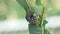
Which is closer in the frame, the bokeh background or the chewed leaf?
the chewed leaf

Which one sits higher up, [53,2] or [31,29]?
[53,2]

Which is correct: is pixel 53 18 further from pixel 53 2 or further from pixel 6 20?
pixel 6 20

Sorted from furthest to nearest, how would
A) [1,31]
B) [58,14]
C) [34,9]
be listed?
[58,14] → [1,31] → [34,9]

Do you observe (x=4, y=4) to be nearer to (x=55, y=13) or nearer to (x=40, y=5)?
(x=55, y=13)

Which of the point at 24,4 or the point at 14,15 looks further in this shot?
the point at 14,15

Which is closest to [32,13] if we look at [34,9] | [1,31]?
[34,9]

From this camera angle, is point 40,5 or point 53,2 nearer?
point 40,5

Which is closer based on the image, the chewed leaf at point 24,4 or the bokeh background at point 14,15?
the chewed leaf at point 24,4

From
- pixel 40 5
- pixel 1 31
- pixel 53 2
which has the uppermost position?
pixel 53 2

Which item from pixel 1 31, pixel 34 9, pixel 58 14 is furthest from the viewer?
pixel 58 14
